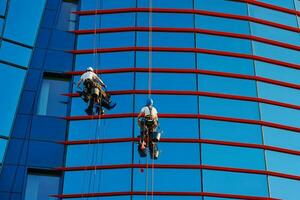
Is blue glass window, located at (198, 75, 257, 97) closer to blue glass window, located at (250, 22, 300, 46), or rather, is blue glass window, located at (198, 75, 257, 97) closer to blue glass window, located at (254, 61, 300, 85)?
blue glass window, located at (254, 61, 300, 85)

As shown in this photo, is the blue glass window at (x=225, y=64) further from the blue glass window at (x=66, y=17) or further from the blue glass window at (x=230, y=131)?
the blue glass window at (x=66, y=17)

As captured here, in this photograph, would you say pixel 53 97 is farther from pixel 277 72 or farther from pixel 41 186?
pixel 277 72

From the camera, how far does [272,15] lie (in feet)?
101

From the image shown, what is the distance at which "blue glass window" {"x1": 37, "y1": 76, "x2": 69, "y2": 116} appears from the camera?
2691 cm

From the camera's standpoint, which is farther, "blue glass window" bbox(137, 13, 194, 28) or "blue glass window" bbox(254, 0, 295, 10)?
"blue glass window" bbox(254, 0, 295, 10)

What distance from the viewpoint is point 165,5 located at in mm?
29656

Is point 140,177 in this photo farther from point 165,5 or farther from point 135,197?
point 165,5

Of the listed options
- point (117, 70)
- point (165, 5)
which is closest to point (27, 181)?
point (117, 70)

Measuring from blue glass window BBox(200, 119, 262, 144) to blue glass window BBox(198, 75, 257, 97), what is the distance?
161 cm

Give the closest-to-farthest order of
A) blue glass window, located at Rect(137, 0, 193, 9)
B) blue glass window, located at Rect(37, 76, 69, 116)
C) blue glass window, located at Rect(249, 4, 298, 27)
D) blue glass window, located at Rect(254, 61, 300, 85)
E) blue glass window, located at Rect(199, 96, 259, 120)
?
blue glass window, located at Rect(37, 76, 69, 116) < blue glass window, located at Rect(199, 96, 259, 120) < blue glass window, located at Rect(254, 61, 300, 85) < blue glass window, located at Rect(137, 0, 193, 9) < blue glass window, located at Rect(249, 4, 298, 27)

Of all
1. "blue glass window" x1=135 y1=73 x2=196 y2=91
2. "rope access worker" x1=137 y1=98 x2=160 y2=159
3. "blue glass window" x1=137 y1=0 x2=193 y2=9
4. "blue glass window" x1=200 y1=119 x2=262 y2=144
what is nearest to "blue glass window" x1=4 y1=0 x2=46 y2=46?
"blue glass window" x1=137 y1=0 x2=193 y2=9

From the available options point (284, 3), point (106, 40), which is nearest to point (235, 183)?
point (106, 40)

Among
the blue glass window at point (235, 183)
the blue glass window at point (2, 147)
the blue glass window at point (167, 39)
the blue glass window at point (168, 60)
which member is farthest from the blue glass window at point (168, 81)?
the blue glass window at point (2, 147)

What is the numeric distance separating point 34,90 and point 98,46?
373 cm
